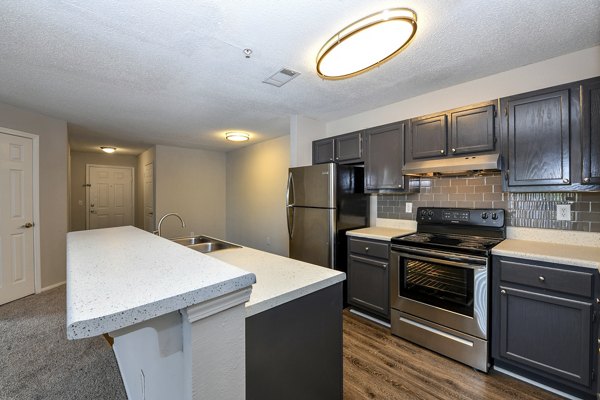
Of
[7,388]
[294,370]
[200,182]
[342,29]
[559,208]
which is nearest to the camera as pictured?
[294,370]

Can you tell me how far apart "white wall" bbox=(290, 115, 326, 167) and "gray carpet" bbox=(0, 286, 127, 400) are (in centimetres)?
277

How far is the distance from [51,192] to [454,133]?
5.06 metres

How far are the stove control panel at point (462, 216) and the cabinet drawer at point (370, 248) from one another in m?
0.56

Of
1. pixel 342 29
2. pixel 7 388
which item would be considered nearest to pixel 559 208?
pixel 342 29

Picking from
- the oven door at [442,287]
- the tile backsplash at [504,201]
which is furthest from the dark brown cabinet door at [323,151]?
the oven door at [442,287]

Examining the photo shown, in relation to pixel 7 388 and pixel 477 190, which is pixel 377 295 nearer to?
pixel 477 190

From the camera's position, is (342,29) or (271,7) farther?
(342,29)

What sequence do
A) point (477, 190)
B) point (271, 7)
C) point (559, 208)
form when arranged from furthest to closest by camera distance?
point (477, 190)
point (559, 208)
point (271, 7)

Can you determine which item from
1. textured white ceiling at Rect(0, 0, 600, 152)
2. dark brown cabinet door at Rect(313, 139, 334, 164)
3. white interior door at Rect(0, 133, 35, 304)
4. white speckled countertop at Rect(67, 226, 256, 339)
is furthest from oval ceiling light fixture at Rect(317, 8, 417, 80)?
white interior door at Rect(0, 133, 35, 304)

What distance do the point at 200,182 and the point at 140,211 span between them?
193 centimetres

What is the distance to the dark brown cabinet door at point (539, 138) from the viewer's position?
186 cm

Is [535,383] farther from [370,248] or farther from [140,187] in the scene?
[140,187]

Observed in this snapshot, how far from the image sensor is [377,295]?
2.64 meters

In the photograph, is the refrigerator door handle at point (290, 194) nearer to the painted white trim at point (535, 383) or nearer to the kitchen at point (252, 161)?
the kitchen at point (252, 161)
